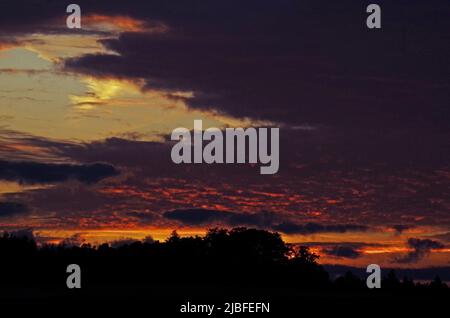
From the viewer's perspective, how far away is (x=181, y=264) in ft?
390

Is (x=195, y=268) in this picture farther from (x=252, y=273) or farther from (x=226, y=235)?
(x=226, y=235)

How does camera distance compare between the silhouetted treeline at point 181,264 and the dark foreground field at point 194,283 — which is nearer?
the dark foreground field at point 194,283

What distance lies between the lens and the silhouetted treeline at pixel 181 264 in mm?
102812

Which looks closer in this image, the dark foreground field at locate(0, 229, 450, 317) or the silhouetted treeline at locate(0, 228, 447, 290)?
the dark foreground field at locate(0, 229, 450, 317)

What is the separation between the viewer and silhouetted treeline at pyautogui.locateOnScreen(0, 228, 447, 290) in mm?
→ 102812

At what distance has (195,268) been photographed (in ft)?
374

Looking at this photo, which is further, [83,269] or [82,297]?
[83,269]
